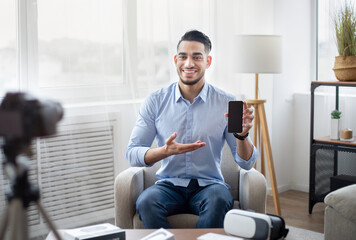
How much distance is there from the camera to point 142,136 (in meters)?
2.41

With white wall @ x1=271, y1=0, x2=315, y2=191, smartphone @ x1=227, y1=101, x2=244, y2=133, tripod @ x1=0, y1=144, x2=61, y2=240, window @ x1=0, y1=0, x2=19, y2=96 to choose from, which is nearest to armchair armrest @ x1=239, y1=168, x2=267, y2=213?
smartphone @ x1=227, y1=101, x2=244, y2=133

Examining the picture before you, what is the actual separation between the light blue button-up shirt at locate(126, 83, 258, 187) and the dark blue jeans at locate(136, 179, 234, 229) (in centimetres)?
6

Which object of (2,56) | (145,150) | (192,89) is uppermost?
(2,56)

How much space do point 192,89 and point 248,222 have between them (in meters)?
1.05

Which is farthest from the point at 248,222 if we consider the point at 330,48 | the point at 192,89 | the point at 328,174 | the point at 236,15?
the point at 330,48

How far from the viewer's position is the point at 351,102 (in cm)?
372

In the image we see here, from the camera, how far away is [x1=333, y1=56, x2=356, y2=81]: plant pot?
3.33 meters

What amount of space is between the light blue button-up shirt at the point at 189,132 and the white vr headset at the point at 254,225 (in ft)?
2.38

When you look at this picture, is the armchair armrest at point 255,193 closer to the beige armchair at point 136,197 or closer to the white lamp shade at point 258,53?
the beige armchair at point 136,197

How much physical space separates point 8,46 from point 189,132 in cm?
112

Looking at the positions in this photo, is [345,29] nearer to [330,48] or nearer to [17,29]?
[330,48]

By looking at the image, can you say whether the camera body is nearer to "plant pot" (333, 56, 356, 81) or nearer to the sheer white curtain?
the sheer white curtain

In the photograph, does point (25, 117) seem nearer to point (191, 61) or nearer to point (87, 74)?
point (191, 61)

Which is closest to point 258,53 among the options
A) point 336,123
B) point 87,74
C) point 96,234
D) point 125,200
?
point 336,123
